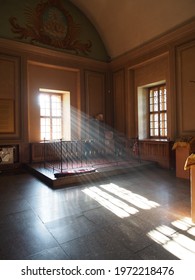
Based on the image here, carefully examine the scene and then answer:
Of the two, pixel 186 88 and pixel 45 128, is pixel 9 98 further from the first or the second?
pixel 186 88

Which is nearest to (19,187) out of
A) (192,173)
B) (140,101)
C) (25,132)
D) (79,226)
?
(79,226)

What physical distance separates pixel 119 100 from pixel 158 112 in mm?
1818

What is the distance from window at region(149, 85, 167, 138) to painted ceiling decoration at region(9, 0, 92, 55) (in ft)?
10.8

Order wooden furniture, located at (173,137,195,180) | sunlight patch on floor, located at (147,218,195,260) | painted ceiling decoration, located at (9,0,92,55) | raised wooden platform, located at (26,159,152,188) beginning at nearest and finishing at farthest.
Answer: sunlight patch on floor, located at (147,218,195,260) → raised wooden platform, located at (26,159,152,188) → wooden furniture, located at (173,137,195,180) → painted ceiling decoration, located at (9,0,92,55)

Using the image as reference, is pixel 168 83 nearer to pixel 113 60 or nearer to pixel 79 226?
pixel 113 60

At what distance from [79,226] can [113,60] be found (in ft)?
24.5

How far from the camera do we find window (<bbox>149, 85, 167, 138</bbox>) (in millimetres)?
7145

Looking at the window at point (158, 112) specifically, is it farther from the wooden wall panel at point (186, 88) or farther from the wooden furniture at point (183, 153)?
the wooden furniture at point (183, 153)

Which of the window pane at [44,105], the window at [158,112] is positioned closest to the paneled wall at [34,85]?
the window pane at [44,105]

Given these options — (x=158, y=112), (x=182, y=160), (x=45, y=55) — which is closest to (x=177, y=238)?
(x=182, y=160)

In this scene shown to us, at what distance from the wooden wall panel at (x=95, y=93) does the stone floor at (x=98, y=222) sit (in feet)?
14.3

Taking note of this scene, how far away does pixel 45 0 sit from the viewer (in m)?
7.13

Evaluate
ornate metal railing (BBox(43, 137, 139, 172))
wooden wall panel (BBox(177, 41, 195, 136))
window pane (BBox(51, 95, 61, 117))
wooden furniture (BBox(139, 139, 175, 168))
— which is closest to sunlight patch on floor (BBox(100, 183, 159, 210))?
wooden furniture (BBox(139, 139, 175, 168))

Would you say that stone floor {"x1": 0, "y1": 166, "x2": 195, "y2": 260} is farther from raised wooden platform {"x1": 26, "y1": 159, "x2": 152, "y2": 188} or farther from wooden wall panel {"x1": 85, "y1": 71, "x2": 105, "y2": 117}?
wooden wall panel {"x1": 85, "y1": 71, "x2": 105, "y2": 117}
